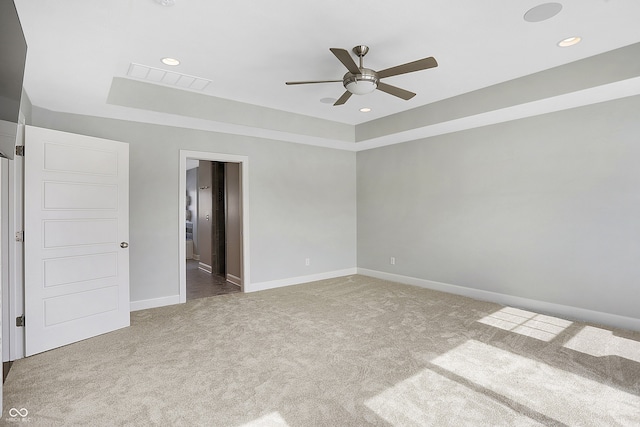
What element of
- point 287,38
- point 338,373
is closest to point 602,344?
point 338,373

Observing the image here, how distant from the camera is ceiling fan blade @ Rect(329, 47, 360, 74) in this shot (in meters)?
2.54

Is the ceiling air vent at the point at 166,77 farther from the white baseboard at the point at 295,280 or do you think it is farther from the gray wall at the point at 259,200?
the white baseboard at the point at 295,280

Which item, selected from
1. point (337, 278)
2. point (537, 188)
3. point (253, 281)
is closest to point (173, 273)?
point (253, 281)

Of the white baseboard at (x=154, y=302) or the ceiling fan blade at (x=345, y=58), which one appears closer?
the ceiling fan blade at (x=345, y=58)

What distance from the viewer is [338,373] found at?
8.27ft

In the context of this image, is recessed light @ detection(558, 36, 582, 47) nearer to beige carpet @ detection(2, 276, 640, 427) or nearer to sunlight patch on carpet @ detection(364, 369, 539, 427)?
beige carpet @ detection(2, 276, 640, 427)

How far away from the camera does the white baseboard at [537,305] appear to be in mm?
3453

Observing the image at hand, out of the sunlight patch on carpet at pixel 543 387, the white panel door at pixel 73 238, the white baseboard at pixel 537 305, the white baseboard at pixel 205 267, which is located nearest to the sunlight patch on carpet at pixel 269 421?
the sunlight patch on carpet at pixel 543 387

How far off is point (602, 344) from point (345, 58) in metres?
3.41

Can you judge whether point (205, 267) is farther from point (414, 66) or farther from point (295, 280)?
point (414, 66)

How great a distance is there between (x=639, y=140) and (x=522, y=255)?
1.66m

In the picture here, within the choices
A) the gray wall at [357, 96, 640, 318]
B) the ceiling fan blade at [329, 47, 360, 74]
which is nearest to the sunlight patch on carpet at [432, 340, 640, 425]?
the gray wall at [357, 96, 640, 318]

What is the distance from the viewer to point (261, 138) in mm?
5195

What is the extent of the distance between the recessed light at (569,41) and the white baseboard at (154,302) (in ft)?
16.6
